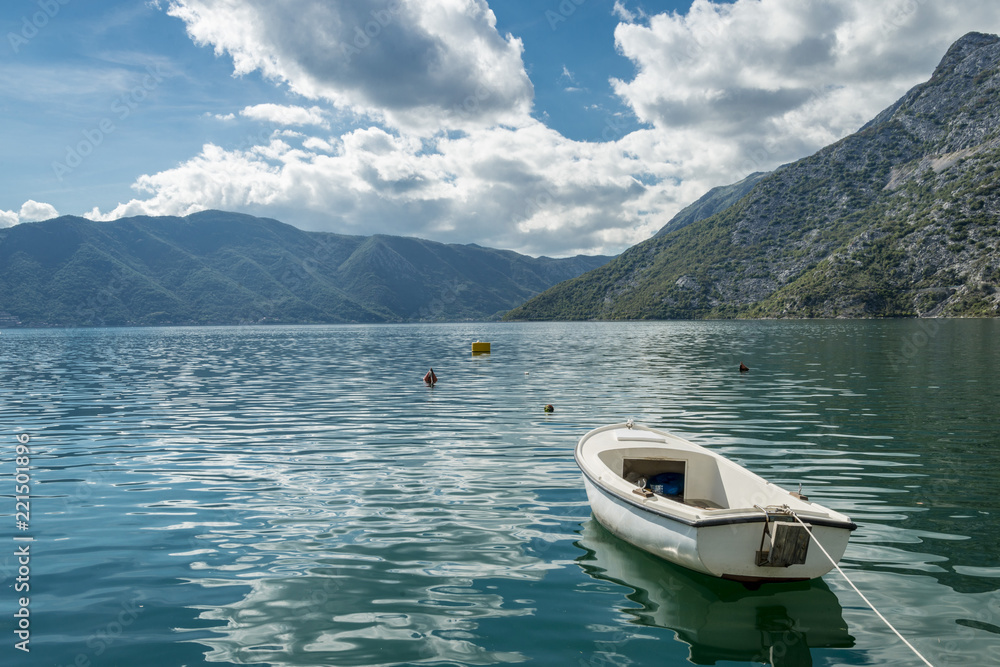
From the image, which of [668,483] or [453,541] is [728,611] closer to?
[668,483]

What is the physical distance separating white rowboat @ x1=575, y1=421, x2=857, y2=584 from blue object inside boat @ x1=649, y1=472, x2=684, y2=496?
0.11 ft

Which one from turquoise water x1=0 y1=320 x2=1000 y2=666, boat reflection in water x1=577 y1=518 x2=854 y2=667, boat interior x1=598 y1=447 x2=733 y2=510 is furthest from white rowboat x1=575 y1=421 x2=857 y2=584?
turquoise water x1=0 y1=320 x2=1000 y2=666

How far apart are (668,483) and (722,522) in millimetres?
6182

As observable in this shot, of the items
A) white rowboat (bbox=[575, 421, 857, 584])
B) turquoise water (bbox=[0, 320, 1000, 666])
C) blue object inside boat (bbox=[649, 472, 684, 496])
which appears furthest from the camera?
blue object inside boat (bbox=[649, 472, 684, 496])

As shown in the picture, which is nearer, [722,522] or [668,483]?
[722,522]

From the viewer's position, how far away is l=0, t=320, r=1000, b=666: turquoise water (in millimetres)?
8727

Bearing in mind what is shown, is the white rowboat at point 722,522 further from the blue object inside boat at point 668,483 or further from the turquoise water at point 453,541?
the turquoise water at point 453,541

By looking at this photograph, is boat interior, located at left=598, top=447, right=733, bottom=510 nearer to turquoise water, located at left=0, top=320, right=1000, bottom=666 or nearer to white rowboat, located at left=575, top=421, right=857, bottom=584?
white rowboat, located at left=575, top=421, right=857, bottom=584

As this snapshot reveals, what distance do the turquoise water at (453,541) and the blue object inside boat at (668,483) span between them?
89.3 inches

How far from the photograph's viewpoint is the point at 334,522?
14.3 meters

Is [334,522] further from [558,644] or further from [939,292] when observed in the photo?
[939,292]

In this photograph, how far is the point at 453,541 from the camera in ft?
42.5

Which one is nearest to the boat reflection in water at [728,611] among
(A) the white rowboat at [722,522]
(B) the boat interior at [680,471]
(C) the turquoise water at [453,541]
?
(C) the turquoise water at [453,541]

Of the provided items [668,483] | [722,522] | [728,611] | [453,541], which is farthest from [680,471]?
[453,541]
